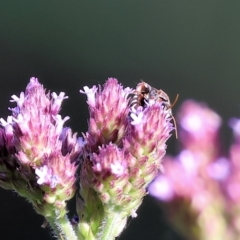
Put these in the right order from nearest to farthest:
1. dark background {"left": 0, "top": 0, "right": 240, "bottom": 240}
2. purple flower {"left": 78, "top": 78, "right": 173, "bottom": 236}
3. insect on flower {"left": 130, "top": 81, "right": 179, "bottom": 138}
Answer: purple flower {"left": 78, "top": 78, "right": 173, "bottom": 236} < insect on flower {"left": 130, "top": 81, "right": 179, "bottom": 138} < dark background {"left": 0, "top": 0, "right": 240, "bottom": 240}

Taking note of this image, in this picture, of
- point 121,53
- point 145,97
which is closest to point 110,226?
point 145,97

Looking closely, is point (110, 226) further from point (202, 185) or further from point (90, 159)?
point (202, 185)

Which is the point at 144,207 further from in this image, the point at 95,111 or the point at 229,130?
the point at 95,111

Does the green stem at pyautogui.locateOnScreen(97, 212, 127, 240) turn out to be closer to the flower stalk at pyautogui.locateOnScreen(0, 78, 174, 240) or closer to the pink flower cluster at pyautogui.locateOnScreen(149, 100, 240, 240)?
the flower stalk at pyautogui.locateOnScreen(0, 78, 174, 240)

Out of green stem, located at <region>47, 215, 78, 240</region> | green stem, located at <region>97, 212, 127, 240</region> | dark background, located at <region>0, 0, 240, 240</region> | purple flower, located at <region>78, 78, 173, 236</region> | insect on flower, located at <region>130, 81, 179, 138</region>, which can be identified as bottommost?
green stem, located at <region>47, 215, 78, 240</region>

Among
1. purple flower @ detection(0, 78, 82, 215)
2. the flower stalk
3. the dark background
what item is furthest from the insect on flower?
the dark background

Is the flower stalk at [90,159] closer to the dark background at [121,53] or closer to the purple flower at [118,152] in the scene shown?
the purple flower at [118,152]
